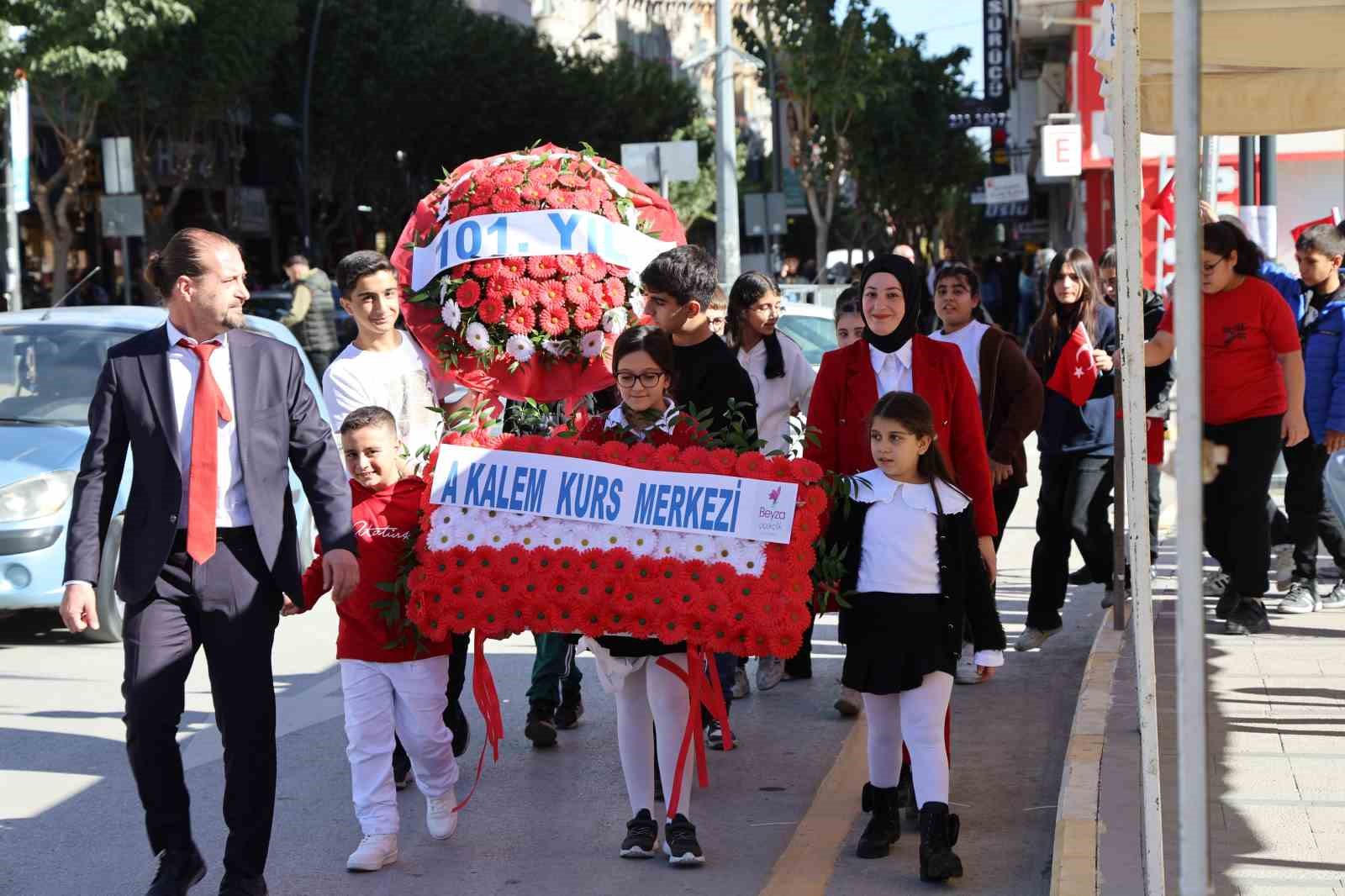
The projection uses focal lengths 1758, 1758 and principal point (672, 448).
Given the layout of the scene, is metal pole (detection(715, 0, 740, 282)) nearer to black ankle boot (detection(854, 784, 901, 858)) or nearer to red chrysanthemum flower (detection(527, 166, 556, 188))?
red chrysanthemum flower (detection(527, 166, 556, 188))

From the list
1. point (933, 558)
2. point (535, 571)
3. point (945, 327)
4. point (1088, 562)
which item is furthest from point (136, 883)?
point (1088, 562)

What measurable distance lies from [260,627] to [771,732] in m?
2.80

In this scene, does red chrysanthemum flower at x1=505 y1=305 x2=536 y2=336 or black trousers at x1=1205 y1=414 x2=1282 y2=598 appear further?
black trousers at x1=1205 y1=414 x2=1282 y2=598

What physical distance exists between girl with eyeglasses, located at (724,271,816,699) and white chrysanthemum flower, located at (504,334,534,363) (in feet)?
5.74

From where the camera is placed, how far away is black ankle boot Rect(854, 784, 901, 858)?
5.40 m

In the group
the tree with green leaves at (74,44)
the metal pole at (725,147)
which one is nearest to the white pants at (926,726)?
the metal pole at (725,147)

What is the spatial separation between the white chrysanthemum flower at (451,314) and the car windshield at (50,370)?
3.85 metres

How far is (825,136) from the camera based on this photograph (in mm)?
44250

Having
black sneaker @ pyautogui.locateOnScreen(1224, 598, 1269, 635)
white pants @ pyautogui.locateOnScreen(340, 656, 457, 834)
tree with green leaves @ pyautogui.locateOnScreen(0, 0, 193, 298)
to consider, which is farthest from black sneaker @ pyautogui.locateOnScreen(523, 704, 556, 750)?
tree with green leaves @ pyautogui.locateOnScreen(0, 0, 193, 298)

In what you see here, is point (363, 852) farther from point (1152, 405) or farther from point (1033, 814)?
point (1152, 405)

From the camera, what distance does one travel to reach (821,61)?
41.2 m

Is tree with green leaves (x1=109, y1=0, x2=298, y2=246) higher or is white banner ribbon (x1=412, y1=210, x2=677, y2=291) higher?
tree with green leaves (x1=109, y1=0, x2=298, y2=246)

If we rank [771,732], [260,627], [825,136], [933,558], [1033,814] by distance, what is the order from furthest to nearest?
[825,136]
[771,732]
[1033,814]
[933,558]
[260,627]

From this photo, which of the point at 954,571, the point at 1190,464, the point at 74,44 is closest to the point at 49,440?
the point at 954,571
